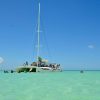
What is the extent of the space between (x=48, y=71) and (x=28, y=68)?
5.62 metres

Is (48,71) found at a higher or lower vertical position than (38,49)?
lower
